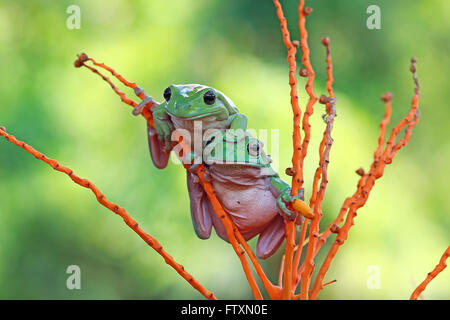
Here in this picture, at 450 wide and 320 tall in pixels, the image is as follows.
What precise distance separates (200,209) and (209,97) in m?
0.18

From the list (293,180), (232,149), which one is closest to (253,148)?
(232,149)

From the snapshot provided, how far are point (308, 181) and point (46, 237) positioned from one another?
0.98m

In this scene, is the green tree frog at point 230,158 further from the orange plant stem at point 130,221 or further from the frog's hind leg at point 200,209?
the orange plant stem at point 130,221

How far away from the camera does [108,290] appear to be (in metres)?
2.07

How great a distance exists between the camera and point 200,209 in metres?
0.87

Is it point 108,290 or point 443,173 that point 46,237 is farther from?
point 443,173

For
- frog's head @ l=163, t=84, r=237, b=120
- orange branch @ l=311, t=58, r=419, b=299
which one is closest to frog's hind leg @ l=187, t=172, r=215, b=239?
frog's head @ l=163, t=84, r=237, b=120

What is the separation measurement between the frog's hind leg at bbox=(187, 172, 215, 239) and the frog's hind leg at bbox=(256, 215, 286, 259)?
87 millimetres

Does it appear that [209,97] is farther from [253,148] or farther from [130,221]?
[130,221]

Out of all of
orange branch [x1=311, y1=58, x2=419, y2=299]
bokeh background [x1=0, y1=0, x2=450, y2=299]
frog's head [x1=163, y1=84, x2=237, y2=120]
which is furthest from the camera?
bokeh background [x1=0, y1=0, x2=450, y2=299]

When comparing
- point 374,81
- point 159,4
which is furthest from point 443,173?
point 159,4

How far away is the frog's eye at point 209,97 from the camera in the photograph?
0.80 metres

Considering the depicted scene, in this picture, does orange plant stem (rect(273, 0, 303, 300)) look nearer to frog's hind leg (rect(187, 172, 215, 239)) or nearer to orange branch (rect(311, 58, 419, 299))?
orange branch (rect(311, 58, 419, 299))

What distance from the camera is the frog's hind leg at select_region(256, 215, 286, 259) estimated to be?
32.6 inches
